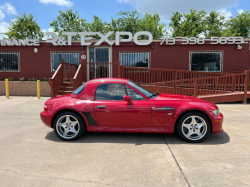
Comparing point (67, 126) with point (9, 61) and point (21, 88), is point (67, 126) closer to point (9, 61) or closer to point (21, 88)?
point (21, 88)

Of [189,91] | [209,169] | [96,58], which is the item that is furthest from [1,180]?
[96,58]

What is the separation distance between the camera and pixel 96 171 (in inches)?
112

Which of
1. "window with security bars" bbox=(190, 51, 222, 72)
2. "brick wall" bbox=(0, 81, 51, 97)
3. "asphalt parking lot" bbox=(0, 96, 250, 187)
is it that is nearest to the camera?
"asphalt parking lot" bbox=(0, 96, 250, 187)

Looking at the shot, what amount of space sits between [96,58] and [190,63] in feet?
19.1

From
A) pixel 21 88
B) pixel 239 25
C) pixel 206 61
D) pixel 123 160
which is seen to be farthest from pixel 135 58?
pixel 239 25

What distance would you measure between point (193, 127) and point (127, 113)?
4.56 ft

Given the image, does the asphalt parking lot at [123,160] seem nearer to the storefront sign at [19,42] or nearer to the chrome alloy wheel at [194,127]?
the chrome alloy wheel at [194,127]

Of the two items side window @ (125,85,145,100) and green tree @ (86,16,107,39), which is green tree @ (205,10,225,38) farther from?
side window @ (125,85,145,100)

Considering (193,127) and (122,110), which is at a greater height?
(122,110)

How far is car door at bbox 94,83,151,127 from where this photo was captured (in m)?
4.00

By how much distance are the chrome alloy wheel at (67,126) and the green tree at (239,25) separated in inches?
1395

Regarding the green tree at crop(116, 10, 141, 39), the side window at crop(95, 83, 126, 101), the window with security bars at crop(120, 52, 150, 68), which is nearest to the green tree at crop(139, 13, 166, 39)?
the green tree at crop(116, 10, 141, 39)

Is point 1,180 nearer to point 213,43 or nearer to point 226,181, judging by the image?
point 226,181

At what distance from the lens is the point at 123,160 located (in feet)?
10.5
